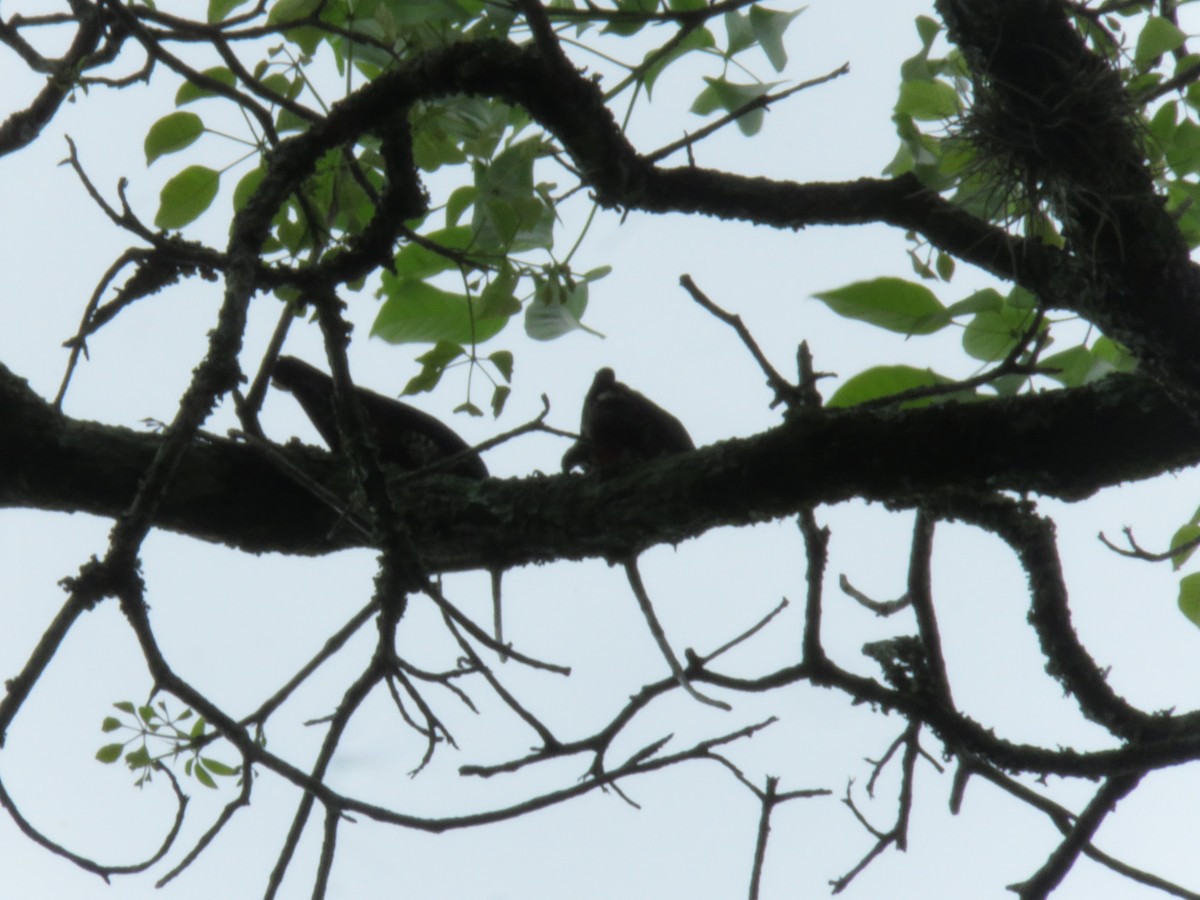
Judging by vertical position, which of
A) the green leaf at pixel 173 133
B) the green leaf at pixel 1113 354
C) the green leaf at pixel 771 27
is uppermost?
the green leaf at pixel 771 27

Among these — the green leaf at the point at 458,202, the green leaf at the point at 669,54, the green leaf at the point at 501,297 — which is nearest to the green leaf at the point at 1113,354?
the green leaf at the point at 669,54

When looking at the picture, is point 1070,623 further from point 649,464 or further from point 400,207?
point 400,207

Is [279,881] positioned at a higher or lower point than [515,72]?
lower

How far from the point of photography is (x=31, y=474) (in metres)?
2.23

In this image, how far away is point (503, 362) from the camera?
2430 mm

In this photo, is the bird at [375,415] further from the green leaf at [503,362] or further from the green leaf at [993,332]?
the green leaf at [993,332]

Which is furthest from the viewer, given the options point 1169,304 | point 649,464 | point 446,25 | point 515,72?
point 446,25

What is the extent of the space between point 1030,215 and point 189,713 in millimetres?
2072

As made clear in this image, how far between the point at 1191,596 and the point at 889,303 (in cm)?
106

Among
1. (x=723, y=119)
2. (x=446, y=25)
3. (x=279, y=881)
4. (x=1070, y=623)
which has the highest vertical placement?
(x=446, y=25)

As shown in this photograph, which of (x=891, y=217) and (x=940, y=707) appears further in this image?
(x=891, y=217)

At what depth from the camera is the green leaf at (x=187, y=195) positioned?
95.0 inches

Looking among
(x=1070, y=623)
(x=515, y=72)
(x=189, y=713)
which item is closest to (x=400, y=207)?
(x=515, y=72)

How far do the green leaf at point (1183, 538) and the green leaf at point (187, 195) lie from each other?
2.30 meters
